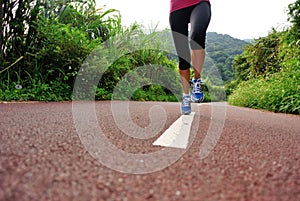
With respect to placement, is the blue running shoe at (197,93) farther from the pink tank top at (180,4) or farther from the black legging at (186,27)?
the pink tank top at (180,4)

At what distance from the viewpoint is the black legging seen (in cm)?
339

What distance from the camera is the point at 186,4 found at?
356 centimetres

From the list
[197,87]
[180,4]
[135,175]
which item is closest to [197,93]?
[197,87]

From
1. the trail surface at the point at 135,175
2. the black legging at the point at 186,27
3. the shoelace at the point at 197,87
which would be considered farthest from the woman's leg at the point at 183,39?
the trail surface at the point at 135,175

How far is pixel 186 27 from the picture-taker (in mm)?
3723

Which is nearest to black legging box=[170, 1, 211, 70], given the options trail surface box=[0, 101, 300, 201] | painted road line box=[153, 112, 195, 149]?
painted road line box=[153, 112, 195, 149]

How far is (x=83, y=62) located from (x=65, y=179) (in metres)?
4.56

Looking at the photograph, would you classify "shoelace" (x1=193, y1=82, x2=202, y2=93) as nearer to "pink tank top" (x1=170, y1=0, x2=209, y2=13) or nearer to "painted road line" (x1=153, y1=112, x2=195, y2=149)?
"pink tank top" (x1=170, y1=0, x2=209, y2=13)

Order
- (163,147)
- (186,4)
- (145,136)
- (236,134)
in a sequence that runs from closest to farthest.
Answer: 1. (163,147)
2. (145,136)
3. (236,134)
4. (186,4)

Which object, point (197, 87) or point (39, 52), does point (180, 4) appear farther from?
point (39, 52)

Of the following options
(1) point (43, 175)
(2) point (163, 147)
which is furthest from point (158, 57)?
(1) point (43, 175)

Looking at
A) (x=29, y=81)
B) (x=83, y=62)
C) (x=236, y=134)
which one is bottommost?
(x=236, y=134)

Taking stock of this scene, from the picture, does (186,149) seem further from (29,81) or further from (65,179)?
(29,81)

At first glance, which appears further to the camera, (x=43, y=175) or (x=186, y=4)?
(x=186, y=4)
